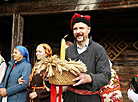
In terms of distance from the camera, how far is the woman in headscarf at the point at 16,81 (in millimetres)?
2635

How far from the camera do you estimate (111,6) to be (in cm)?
370

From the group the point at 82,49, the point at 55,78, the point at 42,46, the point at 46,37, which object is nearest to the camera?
the point at 55,78

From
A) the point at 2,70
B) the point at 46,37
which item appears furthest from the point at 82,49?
the point at 46,37

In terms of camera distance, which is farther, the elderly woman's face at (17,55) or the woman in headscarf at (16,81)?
the elderly woman's face at (17,55)

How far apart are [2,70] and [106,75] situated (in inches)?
99.5

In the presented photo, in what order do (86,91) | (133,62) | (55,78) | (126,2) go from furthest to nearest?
(133,62) → (126,2) → (86,91) → (55,78)

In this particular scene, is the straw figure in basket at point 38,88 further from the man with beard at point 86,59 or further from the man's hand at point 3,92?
the man with beard at point 86,59

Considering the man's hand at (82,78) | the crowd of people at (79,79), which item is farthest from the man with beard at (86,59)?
the man's hand at (82,78)

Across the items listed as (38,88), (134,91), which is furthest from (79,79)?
(38,88)

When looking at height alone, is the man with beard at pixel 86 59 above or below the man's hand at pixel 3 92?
above

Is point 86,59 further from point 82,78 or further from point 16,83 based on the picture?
point 16,83

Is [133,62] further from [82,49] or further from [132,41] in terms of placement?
[82,49]

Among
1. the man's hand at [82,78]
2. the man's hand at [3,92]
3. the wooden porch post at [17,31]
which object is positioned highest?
the wooden porch post at [17,31]

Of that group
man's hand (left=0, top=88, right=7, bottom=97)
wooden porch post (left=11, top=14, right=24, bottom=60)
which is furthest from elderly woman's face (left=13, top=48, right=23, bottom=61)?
wooden porch post (left=11, top=14, right=24, bottom=60)
